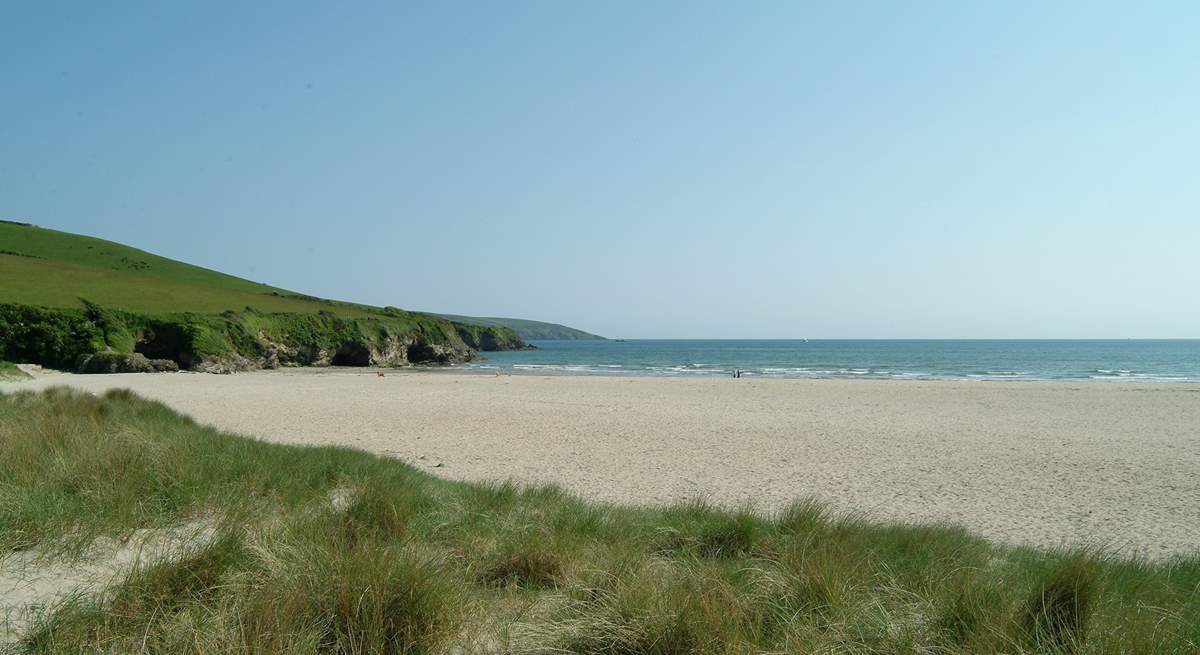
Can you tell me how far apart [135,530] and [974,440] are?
15.3 metres

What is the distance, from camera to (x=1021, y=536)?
7102 millimetres

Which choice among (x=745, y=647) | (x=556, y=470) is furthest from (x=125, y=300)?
(x=745, y=647)

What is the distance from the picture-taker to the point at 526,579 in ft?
12.8

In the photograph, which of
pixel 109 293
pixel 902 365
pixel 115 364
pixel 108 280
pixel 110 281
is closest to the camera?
pixel 115 364

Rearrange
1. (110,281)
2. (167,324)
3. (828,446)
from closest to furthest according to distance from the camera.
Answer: (828,446) < (167,324) < (110,281)

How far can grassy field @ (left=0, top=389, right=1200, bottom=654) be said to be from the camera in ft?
9.46

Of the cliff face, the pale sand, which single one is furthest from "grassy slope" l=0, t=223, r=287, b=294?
the pale sand

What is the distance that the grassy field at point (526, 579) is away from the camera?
9.46ft

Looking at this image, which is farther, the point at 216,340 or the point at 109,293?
the point at 109,293

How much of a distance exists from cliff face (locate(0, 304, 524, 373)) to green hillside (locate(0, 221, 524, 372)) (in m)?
0.07

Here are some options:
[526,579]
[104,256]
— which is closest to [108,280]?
[104,256]

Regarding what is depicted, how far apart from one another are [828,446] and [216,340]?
152 feet

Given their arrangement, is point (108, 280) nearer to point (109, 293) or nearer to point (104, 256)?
point (109, 293)

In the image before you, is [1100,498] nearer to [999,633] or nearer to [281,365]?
[999,633]
